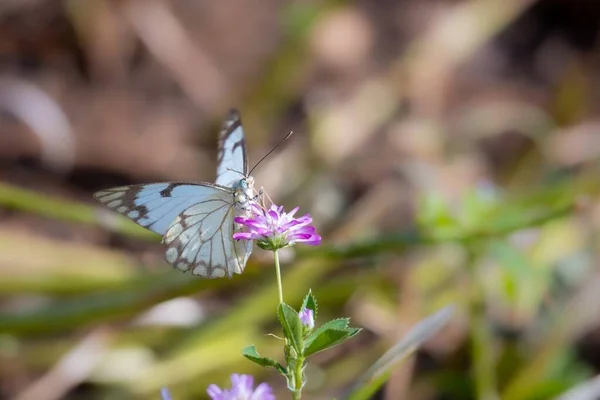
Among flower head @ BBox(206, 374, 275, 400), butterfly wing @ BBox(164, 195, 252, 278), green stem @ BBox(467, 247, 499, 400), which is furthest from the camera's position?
green stem @ BBox(467, 247, 499, 400)

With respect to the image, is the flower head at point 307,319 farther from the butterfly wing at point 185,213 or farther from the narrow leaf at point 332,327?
the butterfly wing at point 185,213

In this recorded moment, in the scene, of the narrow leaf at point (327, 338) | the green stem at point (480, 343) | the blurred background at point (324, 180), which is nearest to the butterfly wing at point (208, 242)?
the narrow leaf at point (327, 338)

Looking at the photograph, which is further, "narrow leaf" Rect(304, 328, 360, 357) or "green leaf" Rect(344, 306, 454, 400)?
"green leaf" Rect(344, 306, 454, 400)

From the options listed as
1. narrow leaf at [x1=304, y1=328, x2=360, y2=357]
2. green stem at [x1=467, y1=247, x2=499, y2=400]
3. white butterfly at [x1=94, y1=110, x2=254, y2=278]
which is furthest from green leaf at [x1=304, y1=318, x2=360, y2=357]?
green stem at [x1=467, y1=247, x2=499, y2=400]

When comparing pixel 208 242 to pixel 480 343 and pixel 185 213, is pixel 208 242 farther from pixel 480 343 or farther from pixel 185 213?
pixel 480 343

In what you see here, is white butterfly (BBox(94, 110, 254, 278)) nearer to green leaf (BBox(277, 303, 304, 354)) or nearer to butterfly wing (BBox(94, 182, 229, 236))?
butterfly wing (BBox(94, 182, 229, 236))

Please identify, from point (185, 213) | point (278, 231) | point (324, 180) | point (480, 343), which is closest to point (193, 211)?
point (185, 213)

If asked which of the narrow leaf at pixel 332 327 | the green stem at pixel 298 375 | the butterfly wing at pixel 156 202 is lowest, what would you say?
the green stem at pixel 298 375

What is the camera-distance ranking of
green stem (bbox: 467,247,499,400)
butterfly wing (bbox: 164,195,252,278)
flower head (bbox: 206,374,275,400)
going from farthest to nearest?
1. green stem (bbox: 467,247,499,400)
2. butterfly wing (bbox: 164,195,252,278)
3. flower head (bbox: 206,374,275,400)
